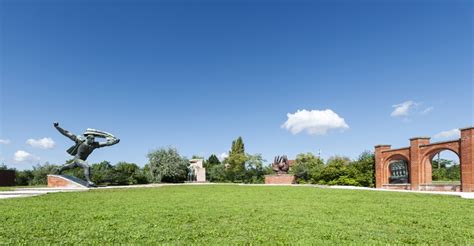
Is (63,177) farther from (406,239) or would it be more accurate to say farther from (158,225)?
(406,239)

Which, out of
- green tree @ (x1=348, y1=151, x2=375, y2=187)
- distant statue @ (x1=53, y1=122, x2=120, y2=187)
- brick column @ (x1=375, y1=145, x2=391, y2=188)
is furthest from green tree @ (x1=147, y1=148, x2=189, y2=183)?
brick column @ (x1=375, y1=145, x2=391, y2=188)

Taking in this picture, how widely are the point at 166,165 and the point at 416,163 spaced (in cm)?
A: 2857

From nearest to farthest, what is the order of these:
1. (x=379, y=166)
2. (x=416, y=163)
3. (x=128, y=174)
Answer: (x=416, y=163), (x=379, y=166), (x=128, y=174)

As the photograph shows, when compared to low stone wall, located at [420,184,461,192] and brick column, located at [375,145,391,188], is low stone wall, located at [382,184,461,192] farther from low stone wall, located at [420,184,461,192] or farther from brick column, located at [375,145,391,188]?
brick column, located at [375,145,391,188]

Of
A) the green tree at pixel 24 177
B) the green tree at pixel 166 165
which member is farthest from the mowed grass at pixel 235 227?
the green tree at pixel 166 165

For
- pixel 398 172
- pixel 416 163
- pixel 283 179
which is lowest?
pixel 283 179

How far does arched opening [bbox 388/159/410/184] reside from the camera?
22.5 meters

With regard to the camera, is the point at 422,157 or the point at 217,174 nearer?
the point at 422,157

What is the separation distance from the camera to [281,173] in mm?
36656

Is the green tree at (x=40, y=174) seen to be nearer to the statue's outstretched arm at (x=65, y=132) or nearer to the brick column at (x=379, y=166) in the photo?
the statue's outstretched arm at (x=65, y=132)

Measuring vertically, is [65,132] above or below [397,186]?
above

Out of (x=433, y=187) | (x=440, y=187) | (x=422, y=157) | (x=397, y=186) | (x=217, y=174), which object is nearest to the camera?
(x=440, y=187)

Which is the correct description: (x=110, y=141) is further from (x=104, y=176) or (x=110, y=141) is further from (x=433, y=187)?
(x=433, y=187)

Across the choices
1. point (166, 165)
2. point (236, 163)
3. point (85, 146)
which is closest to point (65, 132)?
point (85, 146)
